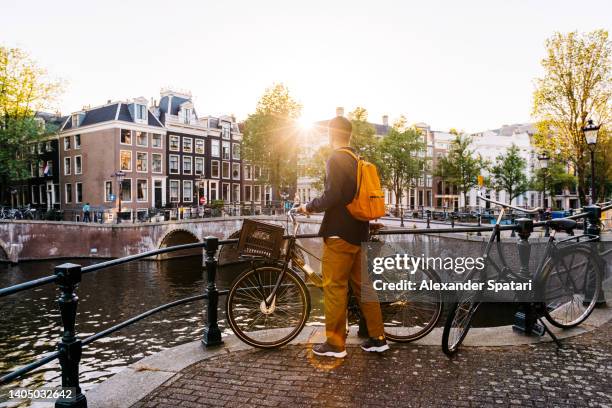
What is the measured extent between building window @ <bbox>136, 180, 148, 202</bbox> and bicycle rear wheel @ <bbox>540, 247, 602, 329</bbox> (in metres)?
38.6

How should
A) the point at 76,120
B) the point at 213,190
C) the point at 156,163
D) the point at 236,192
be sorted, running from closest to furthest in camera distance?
the point at 156,163
the point at 76,120
the point at 213,190
the point at 236,192

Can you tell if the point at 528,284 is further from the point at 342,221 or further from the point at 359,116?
the point at 359,116

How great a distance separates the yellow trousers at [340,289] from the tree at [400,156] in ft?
119

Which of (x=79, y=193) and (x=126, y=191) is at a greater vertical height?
(x=126, y=191)

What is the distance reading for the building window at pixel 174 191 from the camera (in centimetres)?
4234

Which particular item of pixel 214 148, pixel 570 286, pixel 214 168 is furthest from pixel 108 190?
pixel 570 286

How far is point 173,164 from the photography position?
139ft

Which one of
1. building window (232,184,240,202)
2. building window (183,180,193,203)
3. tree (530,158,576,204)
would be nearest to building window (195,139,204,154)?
building window (183,180,193,203)

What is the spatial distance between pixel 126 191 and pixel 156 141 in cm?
543

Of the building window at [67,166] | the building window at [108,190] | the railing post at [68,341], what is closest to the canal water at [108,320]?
the railing post at [68,341]

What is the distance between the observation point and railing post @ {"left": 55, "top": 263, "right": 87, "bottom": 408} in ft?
9.37

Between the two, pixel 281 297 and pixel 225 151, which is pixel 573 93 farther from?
pixel 225 151

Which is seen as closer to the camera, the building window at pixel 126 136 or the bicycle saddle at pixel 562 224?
the bicycle saddle at pixel 562 224

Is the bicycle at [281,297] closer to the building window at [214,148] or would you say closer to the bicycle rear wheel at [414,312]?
the bicycle rear wheel at [414,312]
